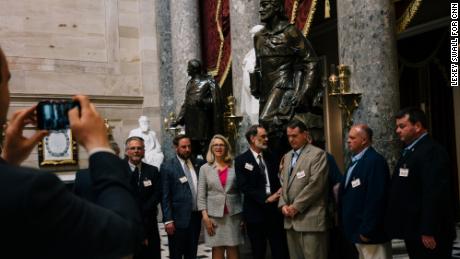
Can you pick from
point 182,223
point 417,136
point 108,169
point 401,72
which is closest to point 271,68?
point 182,223

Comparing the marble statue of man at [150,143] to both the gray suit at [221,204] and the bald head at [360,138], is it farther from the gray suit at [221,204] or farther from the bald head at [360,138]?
the bald head at [360,138]

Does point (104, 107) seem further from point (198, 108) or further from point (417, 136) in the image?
point (417, 136)

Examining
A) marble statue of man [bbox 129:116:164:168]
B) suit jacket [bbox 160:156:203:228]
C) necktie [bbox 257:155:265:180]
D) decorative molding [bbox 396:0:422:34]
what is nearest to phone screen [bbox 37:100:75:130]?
necktie [bbox 257:155:265:180]

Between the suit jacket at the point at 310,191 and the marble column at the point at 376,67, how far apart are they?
125cm

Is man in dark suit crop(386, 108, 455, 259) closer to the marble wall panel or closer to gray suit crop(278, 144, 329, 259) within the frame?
gray suit crop(278, 144, 329, 259)

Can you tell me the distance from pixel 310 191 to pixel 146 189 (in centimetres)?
174

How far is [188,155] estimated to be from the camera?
257 inches

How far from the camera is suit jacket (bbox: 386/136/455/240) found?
4078 millimetres

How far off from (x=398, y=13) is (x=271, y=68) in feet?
15.3

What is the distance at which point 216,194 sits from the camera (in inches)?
238

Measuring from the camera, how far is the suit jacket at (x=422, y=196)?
13.4 ft

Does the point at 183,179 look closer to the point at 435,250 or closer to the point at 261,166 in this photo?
the point at 261,166

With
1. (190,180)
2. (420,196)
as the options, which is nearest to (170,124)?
(190,180)

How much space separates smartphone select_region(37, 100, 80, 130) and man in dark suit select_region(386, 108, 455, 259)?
11.0ft
